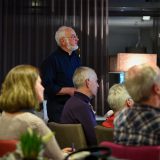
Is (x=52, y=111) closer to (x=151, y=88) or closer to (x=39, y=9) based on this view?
(x=39, y=9)

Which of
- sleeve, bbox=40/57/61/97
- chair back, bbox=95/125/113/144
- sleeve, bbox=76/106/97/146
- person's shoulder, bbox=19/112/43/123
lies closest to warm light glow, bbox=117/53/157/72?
sleeve, bbox=40/57/61/97

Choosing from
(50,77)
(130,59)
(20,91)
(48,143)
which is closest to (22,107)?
(20,91)

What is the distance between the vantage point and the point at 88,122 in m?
3.49

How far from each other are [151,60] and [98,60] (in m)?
0.70

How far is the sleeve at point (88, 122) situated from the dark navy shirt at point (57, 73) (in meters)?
1.12

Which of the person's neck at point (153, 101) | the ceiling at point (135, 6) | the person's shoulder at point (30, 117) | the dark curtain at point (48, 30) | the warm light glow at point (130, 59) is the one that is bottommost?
the person's shoulder at point (30, 117)

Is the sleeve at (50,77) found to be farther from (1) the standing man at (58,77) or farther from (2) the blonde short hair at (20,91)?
(2) the blonde short hair at (20,91)

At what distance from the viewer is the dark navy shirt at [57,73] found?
4656mm

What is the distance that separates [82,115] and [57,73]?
4.14 feet

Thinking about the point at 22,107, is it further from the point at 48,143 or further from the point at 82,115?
the point at 82,115

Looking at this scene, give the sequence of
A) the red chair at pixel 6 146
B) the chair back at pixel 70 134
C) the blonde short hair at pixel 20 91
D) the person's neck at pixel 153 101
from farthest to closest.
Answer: the chair back at pixel 70 134 → the blonde short hair at pixel 20 91 → the person's neck at pixel 153 101 → the red chair at pixel 6 146

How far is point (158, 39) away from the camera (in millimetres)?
6836

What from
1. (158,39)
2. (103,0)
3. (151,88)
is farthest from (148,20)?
(151,88)

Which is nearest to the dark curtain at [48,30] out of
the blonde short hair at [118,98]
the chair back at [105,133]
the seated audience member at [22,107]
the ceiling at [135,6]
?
the ceiling at [135,6]
